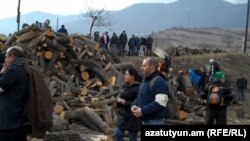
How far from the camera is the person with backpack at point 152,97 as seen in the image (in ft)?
23.7

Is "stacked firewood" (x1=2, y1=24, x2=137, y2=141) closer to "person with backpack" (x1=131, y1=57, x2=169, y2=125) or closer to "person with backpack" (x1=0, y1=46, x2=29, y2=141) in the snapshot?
→ "person with backpack" (x1=131, y1=57, x2=169, y2=125)

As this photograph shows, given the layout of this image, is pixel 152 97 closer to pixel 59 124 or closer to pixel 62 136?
pixel 62 136

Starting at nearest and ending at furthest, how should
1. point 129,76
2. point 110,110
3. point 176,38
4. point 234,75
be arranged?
point 129,76
point 110,110
point 234,75
point 176,38

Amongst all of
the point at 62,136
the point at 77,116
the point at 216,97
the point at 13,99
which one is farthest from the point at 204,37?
the point at 13,99

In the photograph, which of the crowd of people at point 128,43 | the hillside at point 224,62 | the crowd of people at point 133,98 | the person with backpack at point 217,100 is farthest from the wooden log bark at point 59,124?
the hillside at point 224,62

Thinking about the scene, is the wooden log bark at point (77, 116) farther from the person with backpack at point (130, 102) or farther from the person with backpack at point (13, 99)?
the person with backpack at point (13, 99)

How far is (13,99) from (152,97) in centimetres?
212

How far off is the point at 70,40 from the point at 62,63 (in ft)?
3.29

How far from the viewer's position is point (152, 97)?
737 centimetres

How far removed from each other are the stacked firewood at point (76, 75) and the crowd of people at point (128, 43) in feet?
22.8

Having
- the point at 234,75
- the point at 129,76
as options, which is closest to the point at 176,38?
the point at 234,75

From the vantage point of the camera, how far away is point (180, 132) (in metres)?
6.27

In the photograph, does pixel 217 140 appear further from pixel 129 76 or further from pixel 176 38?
Answer: pixel 176 38

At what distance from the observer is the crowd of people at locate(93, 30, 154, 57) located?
94.2ft
